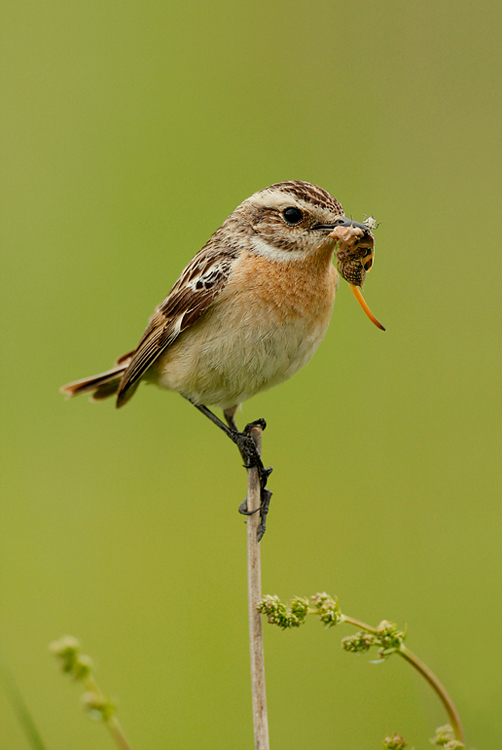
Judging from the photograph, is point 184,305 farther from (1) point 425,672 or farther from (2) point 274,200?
(1) point 425,672

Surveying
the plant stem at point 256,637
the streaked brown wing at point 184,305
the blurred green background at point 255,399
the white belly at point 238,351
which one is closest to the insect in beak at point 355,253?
the white belly at point 238,351

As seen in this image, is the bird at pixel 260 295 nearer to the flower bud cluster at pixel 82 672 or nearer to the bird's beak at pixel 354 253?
the bird's beak at pixel 354 253

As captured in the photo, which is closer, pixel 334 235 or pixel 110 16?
pixel 334 235

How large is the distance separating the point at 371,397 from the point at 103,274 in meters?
2.76

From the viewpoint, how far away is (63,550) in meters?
6.48

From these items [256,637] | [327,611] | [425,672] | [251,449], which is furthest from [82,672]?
[251,449]

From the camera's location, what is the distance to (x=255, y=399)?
748cm

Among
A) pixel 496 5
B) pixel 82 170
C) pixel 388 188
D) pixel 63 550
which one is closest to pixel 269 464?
pixel 63 550

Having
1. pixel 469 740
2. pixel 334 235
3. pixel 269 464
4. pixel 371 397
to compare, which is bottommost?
pixel 469 740

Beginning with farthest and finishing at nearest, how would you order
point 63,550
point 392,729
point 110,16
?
1. point 110,16
2. point 63,550
3. point 392,729

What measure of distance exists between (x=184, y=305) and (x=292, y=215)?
0.82 metres

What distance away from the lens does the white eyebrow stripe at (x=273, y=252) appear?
14.8 feet

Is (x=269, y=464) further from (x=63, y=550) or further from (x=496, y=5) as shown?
(x=496, y=5)

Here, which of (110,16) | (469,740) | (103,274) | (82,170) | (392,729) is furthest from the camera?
(110,16)
